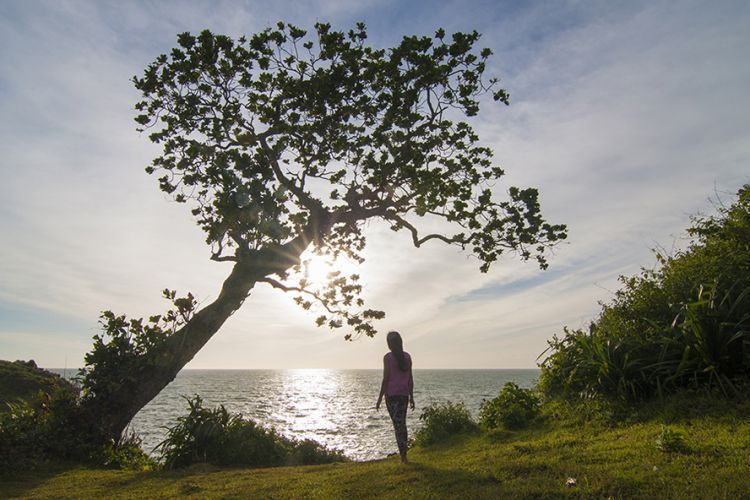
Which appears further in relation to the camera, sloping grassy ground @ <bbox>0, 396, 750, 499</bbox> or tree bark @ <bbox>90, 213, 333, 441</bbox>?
tree bark @ <bbox>90, 213, 333, 441</bbox>

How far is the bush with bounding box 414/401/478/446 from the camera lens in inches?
459

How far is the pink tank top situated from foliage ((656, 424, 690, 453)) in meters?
4.22

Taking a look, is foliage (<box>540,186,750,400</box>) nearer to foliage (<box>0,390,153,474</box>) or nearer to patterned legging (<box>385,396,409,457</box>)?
patterned legging (<box>385,396,409,457</box>)

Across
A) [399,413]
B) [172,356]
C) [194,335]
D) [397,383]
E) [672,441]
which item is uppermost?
[194,335]

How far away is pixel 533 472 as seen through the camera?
6.42 m

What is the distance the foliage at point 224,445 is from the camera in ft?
38.1

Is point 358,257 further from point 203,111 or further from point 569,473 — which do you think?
point 569,473

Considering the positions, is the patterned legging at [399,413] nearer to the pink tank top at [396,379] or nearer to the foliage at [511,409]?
the pink tank top at [396,379]

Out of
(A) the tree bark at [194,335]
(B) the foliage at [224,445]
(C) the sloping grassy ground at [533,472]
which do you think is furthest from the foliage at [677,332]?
(A) the tree bark at [194,335]

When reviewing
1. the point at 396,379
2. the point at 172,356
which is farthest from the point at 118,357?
the point at 396,379

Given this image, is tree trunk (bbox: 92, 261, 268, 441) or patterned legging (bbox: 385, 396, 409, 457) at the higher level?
tree trunk (bbox: 92, 261, 268, 441)

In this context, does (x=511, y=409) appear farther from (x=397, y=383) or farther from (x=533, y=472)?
(x=533, y=472)

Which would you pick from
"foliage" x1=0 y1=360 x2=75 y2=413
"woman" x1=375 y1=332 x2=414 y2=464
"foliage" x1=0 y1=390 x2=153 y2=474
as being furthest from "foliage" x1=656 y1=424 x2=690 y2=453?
"foliage" x1=0 y1=360 x2=75 y2=413

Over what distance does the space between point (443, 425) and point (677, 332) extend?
577 centimetres
